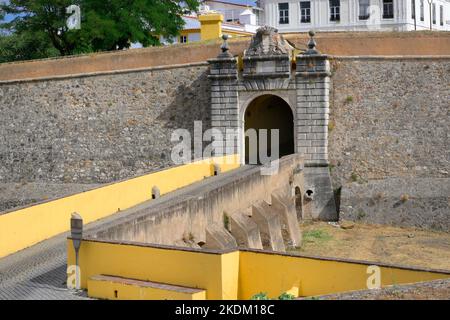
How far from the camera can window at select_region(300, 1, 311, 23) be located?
3262cm

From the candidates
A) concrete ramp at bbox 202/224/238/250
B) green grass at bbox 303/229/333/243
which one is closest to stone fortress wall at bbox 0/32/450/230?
green grass at bbox 303/229/333/243

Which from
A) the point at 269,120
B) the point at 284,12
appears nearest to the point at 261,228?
the point at 269,120

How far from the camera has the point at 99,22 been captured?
27.0m

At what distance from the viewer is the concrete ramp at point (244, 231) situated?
46.2 feet

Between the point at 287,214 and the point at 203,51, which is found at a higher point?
the point at 203,51

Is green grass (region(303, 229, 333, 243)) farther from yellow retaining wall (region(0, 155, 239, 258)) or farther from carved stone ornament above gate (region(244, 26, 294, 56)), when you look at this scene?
carved stone ornament above gate (region(244, 26, 294, 56))

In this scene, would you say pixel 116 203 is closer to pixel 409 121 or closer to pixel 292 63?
pixel 292 63

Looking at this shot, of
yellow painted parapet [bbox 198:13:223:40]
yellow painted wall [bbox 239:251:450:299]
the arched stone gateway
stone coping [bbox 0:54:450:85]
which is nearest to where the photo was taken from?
yellow painted wall [bbox 239:251:450:299]

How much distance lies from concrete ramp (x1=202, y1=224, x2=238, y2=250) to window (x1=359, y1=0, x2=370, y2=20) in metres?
20.8

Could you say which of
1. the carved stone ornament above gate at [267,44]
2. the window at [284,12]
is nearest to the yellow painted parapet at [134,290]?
the carved stone ornament above gate at [267,44]

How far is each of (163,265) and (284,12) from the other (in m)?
26.5

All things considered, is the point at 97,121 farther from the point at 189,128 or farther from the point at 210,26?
the point at 210,26

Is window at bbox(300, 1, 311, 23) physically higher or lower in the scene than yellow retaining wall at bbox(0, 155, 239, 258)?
higher
